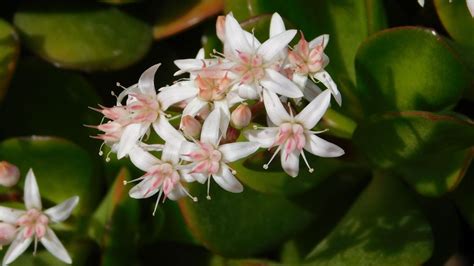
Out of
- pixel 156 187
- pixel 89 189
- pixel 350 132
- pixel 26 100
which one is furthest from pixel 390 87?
pixel 26 100

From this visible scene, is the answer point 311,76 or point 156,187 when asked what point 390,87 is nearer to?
point 311,76

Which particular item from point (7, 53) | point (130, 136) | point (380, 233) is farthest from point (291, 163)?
point (7, 53)

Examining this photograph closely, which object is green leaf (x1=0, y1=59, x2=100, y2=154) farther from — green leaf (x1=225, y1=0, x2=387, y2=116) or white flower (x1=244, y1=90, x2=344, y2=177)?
white flower (x1=244, y1=90, x2=344, y2=177)

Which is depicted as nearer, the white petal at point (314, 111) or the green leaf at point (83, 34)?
the white petal at point (314, 111)

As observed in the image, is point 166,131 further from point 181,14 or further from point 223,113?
point 181,14

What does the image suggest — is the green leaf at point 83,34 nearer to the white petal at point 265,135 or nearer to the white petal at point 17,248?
the white petal at point 17,248

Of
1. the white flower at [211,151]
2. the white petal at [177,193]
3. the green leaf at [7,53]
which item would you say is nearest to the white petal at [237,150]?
the white flower at [211,151]

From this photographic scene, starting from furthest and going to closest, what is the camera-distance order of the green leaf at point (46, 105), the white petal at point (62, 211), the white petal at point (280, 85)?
the green leaf at point (46, 105) < the white petal at point (62, 211) < the white petal at point (280, 85)
